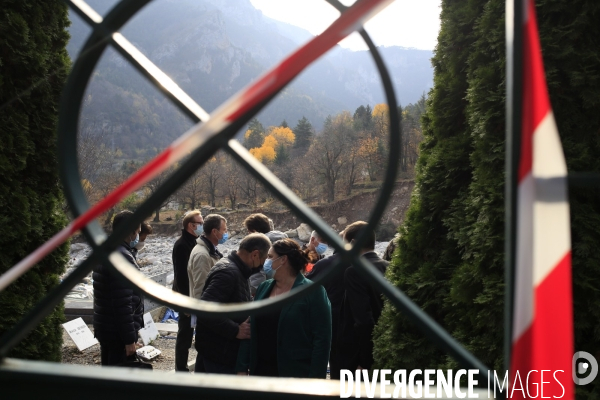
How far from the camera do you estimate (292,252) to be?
10.4 ft

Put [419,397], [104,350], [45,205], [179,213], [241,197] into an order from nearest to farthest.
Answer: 1. [419,397]
2. [45,205]
3. [104,350]
4. [241,197]
5. [179,213]

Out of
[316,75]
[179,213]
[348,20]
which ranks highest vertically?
[316,75]

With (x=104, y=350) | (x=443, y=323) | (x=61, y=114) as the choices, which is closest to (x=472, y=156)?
(x=443, y=323)

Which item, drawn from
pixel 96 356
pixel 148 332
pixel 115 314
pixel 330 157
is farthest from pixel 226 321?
pixel 330 157

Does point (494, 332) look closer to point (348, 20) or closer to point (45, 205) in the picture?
point (348, 20)

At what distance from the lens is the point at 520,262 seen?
727mm

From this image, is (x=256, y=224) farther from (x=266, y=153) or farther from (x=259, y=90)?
(x=266, y=153)

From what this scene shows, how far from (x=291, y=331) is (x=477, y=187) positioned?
4.35 ft

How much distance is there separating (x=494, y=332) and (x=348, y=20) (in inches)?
76.2

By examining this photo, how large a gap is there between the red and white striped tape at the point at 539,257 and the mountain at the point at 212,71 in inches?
1714

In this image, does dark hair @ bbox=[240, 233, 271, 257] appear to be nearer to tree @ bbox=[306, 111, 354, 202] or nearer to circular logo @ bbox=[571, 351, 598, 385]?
circular logo @ bbox=[571, 351, 598, 385]

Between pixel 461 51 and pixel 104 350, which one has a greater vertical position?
pixel 461 51

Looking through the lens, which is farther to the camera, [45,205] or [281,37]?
[281,37]

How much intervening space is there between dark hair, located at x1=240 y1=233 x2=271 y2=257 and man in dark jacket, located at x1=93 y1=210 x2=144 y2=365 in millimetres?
922
